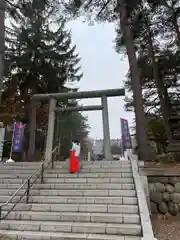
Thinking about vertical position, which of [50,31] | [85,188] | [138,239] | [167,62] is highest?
[50,31]

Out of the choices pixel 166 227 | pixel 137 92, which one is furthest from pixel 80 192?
pixel 137 92

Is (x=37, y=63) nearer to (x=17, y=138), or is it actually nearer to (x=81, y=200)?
(x=17, y=138)

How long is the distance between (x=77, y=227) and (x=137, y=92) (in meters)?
7.53

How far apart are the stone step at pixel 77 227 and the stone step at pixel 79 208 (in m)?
0.57

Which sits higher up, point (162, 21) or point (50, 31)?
point (50, 31)

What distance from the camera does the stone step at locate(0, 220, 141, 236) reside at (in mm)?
5488

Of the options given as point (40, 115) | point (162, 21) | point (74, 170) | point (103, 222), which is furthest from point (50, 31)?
point (103, 222)

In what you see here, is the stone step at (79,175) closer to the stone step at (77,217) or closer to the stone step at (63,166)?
the stone step at (63,166)

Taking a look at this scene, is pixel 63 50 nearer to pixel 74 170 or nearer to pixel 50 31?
pixel 50 31

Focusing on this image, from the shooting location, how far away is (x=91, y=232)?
5.54m

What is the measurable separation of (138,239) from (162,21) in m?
14.4

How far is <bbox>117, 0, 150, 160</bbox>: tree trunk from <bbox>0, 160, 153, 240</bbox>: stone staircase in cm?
233

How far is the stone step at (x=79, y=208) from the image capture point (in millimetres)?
6309

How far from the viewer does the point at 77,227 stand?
5.65m
